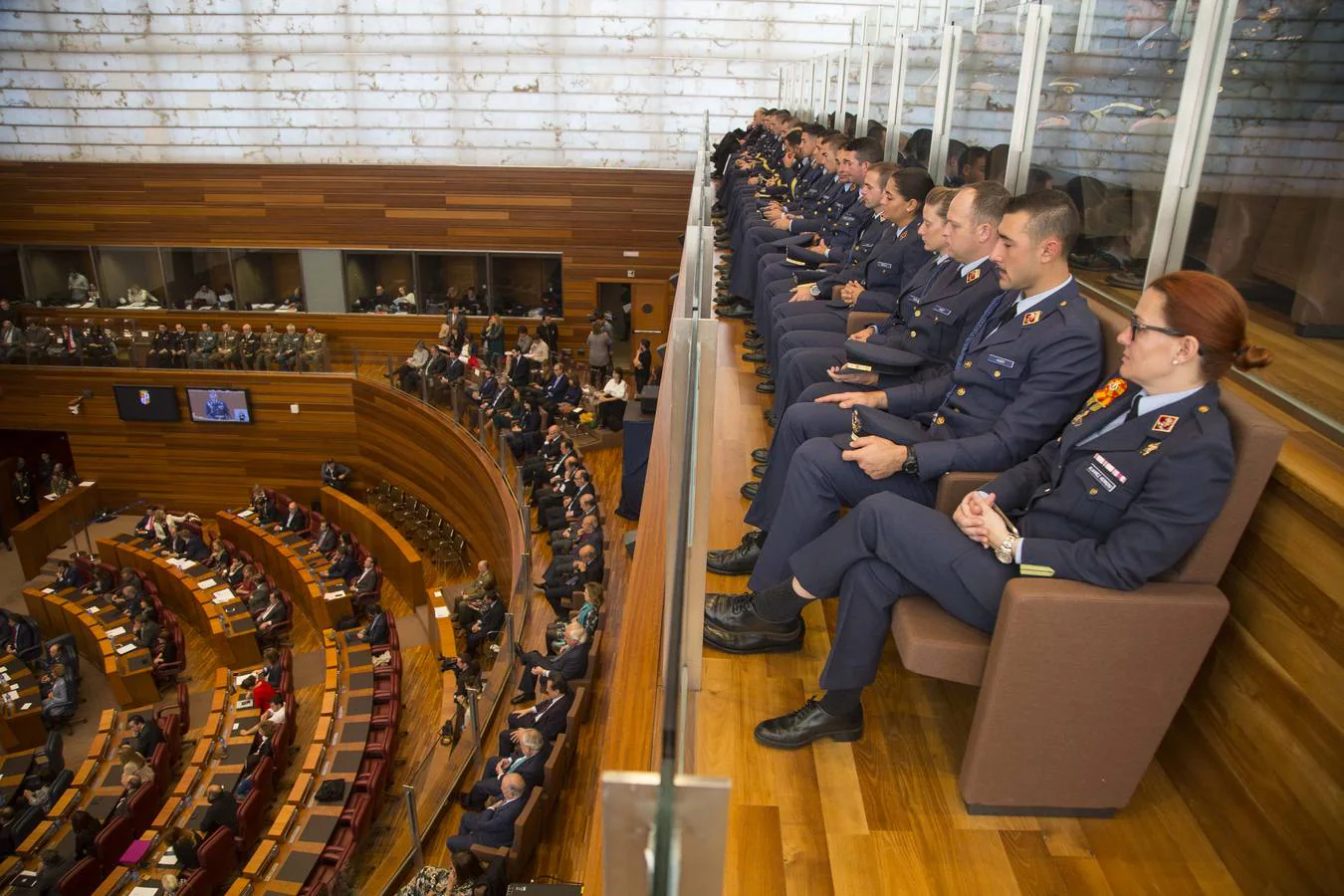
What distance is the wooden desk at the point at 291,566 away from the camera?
26.8 ft

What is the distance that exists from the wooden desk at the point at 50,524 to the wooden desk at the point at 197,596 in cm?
113

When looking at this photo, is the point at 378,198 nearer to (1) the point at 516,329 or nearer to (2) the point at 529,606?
(1) the point at 516,329

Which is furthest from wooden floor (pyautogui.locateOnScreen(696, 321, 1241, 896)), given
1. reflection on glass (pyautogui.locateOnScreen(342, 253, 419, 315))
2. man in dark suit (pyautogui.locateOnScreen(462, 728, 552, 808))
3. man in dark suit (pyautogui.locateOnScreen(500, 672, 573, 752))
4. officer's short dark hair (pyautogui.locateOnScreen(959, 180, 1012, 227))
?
reflection on glass (pyautogui.locateOnScreen(342, 253, 419, 315))

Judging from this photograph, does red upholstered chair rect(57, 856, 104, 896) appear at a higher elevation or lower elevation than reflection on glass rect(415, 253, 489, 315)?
lower

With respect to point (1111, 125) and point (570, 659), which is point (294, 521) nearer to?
point (570, 659)

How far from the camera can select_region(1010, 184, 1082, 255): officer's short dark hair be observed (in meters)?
1.92

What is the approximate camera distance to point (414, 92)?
448 inches

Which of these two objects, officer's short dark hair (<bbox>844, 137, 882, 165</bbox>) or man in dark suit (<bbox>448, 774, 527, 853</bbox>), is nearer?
man in dark suit (<bbox>448, 774, 527, 853</bbox>)

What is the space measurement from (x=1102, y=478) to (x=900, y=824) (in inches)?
28.5

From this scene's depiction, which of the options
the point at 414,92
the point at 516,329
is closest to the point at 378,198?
the point at 414,92

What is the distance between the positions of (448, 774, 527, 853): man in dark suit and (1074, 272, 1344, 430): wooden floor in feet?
10.2

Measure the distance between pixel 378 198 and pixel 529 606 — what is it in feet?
24.0

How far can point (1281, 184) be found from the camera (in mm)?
2141

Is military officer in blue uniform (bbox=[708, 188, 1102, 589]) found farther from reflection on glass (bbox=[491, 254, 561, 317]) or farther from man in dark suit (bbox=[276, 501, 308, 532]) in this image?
reflection on glass (bbox=[491, 254, 561, 317])
